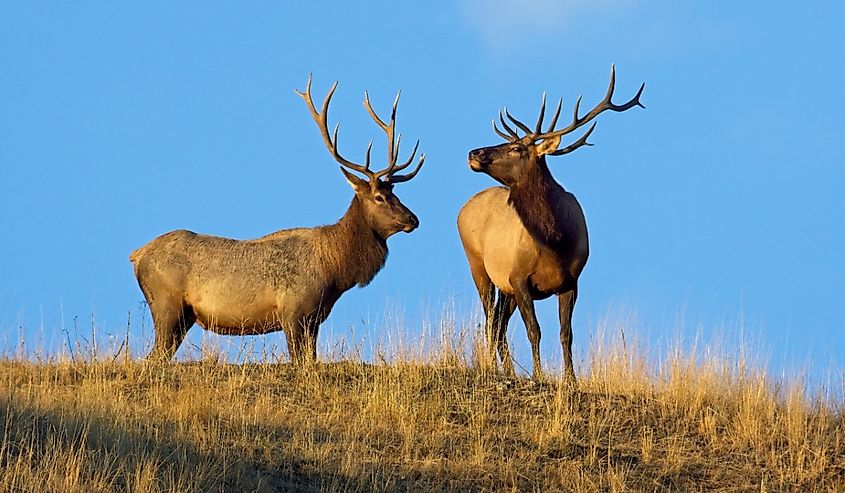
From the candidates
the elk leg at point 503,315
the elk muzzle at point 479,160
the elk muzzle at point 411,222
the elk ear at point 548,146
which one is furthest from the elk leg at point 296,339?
the elk ear at point 548,146

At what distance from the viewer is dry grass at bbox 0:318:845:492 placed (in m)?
8.46

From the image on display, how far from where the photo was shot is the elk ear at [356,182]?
Answer: 1377 cm

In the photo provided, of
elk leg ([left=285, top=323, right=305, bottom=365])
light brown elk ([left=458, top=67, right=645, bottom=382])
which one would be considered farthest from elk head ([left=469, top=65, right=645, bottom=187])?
elk leg ([left=285, top=323, right=305, bottom=365])

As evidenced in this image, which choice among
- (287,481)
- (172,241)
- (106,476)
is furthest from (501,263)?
(106,476)

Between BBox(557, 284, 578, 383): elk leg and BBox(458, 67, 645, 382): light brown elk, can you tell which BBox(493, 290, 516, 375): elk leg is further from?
BBox(557, 284, 578, 383): elk leg

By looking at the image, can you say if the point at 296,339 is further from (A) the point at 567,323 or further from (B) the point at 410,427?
(B) the point at 410,427

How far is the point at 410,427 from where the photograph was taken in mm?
9727

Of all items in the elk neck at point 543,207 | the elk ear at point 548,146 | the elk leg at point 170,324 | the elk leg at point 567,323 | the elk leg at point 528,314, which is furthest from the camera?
Answer: the elk leg at point 170,324

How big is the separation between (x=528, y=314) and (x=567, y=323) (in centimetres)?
38

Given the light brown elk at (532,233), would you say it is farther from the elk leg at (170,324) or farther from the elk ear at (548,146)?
the elk leg at (170,324)

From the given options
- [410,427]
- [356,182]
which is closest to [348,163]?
[356,182]

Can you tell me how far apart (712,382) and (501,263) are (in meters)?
2.95

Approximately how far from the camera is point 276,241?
13508mm

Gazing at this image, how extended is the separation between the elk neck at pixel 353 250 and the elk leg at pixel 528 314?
1.63 m
